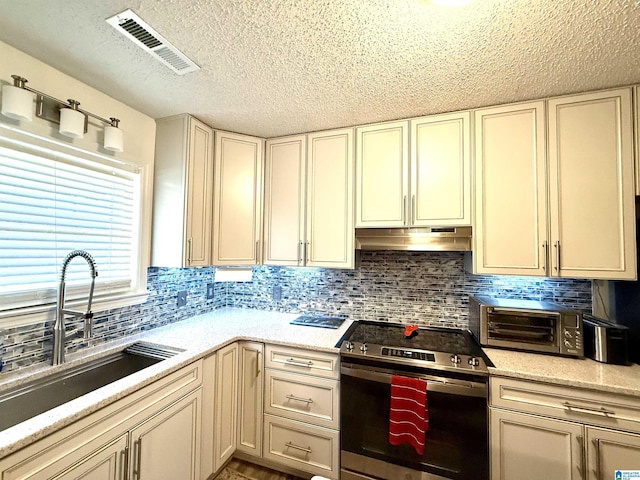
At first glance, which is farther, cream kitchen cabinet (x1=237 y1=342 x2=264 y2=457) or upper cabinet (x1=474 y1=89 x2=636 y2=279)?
cream kitchen cabinet (x1=237 y1=342 x2=264 y2=457)

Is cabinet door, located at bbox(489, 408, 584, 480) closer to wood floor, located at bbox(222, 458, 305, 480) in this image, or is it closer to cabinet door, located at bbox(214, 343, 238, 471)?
wood floor, located at bbox(222, 458, 305, 480)

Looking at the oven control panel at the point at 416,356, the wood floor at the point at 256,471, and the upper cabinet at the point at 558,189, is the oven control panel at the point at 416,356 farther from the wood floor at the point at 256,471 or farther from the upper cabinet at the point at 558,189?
the wood floor at the point at 256,471

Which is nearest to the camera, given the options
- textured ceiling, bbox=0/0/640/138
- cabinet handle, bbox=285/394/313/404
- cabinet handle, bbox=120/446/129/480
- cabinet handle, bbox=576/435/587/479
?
textured ceiling, bbox=0/0/640/138

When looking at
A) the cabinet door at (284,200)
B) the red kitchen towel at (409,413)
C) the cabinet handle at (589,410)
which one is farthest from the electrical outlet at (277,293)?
the cabinet handle at (589,410)

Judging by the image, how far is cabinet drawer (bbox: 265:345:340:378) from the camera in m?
1.65

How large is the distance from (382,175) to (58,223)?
196cm

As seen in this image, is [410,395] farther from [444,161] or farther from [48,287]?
[48,287]

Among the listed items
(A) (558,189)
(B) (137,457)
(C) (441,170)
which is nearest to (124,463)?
(B) (137,457)

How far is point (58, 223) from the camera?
56.0 inches

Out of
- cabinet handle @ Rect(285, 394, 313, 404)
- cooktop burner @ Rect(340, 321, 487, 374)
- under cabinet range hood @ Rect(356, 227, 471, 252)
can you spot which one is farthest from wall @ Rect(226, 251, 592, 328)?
cabinet handle @ Rect(285, 394, 313, 404)

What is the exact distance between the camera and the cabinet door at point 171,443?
1.21 metres

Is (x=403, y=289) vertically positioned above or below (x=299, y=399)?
above

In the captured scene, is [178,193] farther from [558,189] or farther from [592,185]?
[592,185]

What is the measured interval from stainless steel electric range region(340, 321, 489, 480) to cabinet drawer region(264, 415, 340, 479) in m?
0.08
